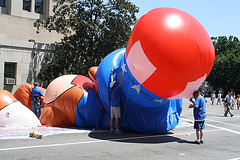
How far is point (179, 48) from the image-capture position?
19.8 ft

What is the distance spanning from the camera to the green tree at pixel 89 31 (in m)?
21.0

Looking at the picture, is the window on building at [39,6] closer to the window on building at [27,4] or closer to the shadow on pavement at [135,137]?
the window on building at [27,4]

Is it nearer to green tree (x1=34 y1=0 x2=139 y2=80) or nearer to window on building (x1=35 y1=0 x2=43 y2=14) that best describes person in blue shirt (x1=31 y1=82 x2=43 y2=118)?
green tree (x1=34 y1=0 x2=139 y2=80)

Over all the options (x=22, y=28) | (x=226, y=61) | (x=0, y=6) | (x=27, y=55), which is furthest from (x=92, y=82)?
(x=226, y=61)

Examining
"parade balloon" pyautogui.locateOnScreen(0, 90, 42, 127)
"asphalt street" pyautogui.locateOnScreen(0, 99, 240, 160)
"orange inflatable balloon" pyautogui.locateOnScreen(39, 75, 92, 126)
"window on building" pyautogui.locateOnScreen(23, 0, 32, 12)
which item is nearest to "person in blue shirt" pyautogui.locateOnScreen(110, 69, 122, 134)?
"asphalt street" pyautogui.locateOnScreen(0, 99, 240, 160)

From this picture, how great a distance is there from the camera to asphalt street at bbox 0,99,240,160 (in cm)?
571

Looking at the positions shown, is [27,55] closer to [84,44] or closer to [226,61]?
[84,44]

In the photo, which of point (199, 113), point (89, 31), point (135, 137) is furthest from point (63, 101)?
point (89, 31)

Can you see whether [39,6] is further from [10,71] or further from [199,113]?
[199,113]

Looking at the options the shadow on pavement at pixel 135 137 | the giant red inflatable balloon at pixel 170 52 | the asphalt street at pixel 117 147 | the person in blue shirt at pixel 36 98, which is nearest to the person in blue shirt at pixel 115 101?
the shadow on pavement at pixel 135 137

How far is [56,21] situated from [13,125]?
13.9 meters

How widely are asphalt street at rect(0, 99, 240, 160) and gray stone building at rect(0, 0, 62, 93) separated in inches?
585

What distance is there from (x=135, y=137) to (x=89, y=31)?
46.5 ft

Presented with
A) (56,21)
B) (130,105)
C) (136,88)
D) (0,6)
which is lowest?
(130,105)
